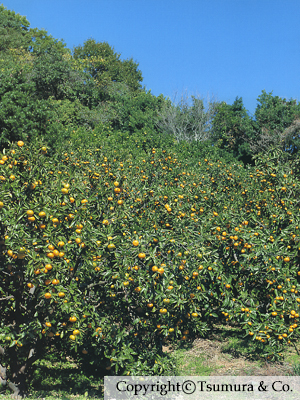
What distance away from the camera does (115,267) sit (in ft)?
11.7

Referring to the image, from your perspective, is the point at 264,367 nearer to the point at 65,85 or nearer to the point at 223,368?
the point at 223,368

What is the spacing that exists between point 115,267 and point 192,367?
9.01 ft

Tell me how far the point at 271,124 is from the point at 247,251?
19314 millimetres

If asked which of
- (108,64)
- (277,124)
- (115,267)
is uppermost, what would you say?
(108,64)

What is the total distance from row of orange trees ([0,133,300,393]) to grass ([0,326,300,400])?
1.03ft

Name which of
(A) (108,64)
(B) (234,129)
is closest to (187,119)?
(B) (234,129)

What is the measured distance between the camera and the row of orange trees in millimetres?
3287

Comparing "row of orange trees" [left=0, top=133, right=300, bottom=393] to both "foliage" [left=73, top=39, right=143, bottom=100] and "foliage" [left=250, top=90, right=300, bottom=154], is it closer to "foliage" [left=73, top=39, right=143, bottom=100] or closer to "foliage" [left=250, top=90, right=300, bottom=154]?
"foliage" [left=250, top=90, right=300, bottom=154]

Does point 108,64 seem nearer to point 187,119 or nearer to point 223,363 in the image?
point 187,119

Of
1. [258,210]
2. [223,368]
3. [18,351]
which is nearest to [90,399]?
[18,351]

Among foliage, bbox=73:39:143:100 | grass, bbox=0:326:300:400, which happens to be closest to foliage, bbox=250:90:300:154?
grass, bbox=0:326:300:400

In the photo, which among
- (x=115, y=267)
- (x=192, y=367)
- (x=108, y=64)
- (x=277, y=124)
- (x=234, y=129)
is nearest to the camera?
(x=115, y=267)

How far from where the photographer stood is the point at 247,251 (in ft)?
15.0

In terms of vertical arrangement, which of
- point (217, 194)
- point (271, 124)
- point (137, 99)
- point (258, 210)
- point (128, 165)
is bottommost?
point (258, 210)
